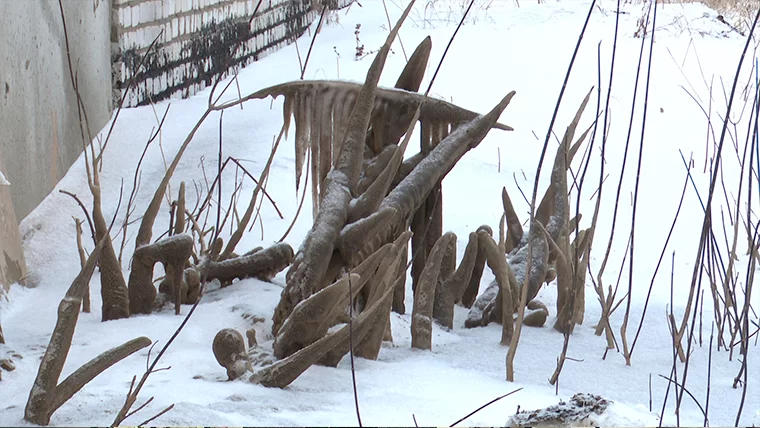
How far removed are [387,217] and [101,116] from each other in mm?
2395

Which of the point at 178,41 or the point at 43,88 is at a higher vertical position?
the point at 178,41

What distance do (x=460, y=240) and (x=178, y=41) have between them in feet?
7.60

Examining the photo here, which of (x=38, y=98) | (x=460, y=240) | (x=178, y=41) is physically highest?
(x=178, y=41)

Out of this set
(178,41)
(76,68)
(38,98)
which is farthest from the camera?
(178,41)

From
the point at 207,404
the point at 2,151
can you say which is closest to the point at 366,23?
the point at 2,151

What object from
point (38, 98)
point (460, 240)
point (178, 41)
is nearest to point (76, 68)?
point (38, 98)

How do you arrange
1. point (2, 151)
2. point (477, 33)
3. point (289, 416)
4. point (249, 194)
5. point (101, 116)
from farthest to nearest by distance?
point (477, 33), point (101, 116), point (249, 194), point (2, 151), point (289, 416)

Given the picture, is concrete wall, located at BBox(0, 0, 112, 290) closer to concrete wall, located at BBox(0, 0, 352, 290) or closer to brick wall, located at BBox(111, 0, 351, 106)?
concrete wall, located at BBox(0, 0, 352, 290)

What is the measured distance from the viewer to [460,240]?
2.88 m

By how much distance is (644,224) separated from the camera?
333 centimetres

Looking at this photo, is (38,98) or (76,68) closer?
(76,68)

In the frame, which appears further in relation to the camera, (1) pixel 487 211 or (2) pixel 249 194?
(1) pixel 487 211

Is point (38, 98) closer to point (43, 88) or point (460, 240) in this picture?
point (43, 88)

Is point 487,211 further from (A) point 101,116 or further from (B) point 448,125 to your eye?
(A) point 101,116
